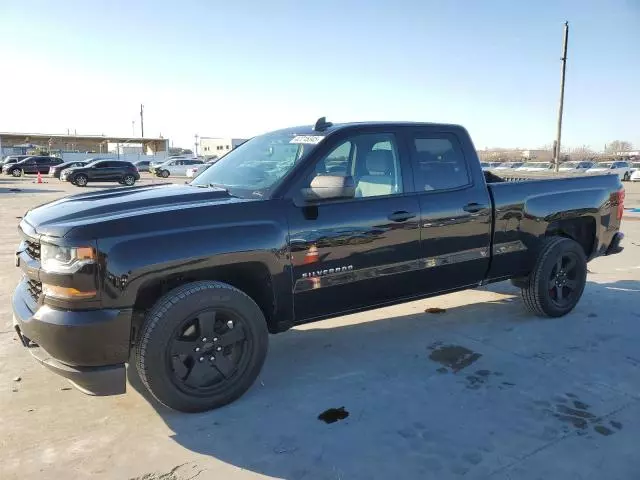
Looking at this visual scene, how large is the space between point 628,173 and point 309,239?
135ft

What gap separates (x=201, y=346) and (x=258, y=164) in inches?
61.6

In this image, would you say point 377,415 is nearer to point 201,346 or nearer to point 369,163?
point 201,346

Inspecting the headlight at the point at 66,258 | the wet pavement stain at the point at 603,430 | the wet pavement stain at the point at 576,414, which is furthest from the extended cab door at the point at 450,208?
the headlight at the point at 66,258

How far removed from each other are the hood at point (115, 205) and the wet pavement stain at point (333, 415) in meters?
1.51

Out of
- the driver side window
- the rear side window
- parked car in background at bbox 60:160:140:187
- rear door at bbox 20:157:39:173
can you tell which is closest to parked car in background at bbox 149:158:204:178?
rear door at bbox 20:157:39:173

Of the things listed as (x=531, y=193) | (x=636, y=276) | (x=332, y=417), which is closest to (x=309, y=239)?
(x=332, y=417)

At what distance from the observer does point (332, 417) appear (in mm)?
3344

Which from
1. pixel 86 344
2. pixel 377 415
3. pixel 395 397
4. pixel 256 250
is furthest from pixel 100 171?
pixel 377 415

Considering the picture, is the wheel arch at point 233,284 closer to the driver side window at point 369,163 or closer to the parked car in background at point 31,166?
the driver side window at point 369,163

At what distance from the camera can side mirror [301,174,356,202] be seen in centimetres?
358

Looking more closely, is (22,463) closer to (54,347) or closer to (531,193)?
(54,347)

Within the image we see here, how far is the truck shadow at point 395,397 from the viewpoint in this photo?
115 inches

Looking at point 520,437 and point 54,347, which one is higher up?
point 54,347

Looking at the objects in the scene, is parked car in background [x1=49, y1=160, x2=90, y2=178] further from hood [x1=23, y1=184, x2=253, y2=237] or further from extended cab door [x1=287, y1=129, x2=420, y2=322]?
extended cab door [x1=287, y1=129, x2=420, y2=322]
